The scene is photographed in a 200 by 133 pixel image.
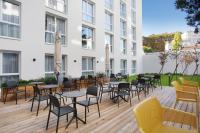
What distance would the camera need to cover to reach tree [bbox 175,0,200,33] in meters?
7.49

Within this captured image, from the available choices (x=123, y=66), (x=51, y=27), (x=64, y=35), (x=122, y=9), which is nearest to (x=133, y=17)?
(x=122, y=9)

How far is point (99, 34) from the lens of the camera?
1619 cm

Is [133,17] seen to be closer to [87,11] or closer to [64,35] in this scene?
[87,11]

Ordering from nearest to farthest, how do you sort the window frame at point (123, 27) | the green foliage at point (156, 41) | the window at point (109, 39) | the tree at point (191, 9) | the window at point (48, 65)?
the tree at point (191, 9) < the window at point (48, 65) < the window at point (109, 39) < the window frame at point (123, 27) < the green foliage at point (156, 41)

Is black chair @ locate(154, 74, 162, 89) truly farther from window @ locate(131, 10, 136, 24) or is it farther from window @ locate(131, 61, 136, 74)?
window @ locate(131, 10, 136, 24)

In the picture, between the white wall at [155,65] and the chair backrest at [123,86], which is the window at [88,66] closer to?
the chair backrest at [123,86]

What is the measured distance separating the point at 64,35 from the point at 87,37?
2748 mm

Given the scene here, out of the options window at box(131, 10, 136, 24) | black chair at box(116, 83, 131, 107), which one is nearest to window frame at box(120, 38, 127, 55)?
window at box(131, 10, 136, 24)

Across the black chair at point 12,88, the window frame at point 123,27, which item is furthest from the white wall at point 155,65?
the black chair at point 12,88

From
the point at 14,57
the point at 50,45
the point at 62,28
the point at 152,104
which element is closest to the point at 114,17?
the point at 62,28

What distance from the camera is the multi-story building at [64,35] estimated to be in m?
9.23

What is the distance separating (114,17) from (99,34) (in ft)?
12.3

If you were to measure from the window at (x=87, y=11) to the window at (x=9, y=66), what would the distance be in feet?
22.4

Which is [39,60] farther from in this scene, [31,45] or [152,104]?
[152,104]
